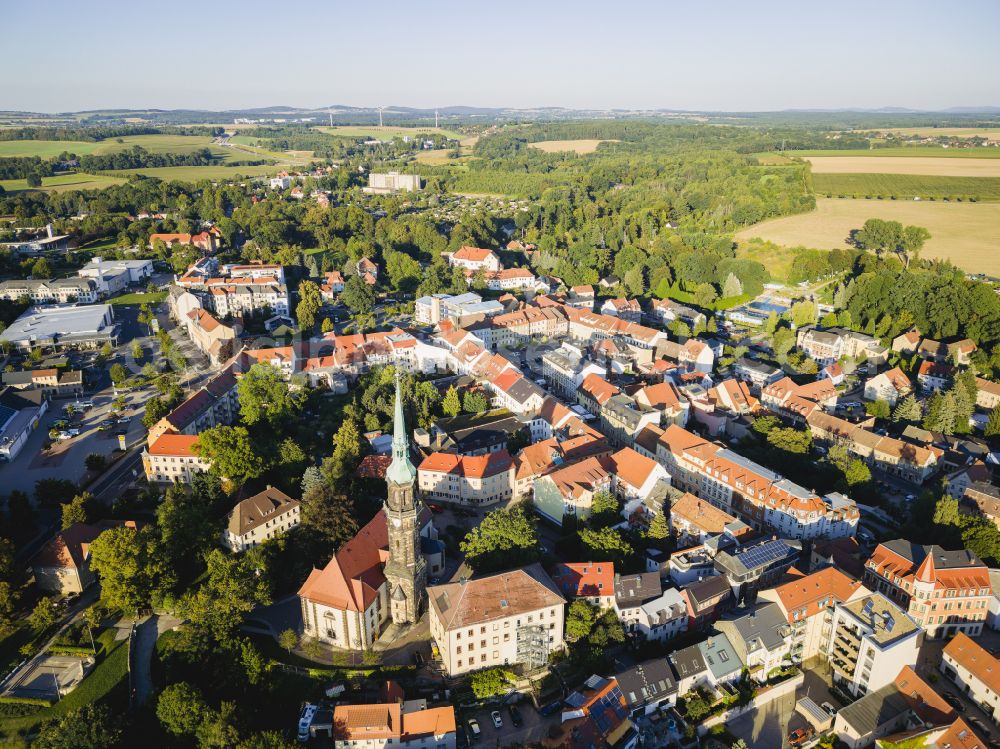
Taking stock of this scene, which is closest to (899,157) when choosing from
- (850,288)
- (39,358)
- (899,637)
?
(850,288)

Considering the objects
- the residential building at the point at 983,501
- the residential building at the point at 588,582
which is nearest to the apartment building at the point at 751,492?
the residential building at the point at 983,501

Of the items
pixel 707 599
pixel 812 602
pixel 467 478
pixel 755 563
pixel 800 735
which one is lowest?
pixel 800 735

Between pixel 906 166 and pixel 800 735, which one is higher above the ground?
pixel 906 166

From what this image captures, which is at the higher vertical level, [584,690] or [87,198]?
[87,198]

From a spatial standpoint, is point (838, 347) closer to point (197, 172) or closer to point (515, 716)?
point (515, 716)

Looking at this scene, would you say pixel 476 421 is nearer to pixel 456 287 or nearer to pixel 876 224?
pixel 456 287

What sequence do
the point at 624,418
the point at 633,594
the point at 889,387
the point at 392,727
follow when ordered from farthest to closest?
the point at 889,387, the point at 624,418, the point at 633,594, the point at 392,727

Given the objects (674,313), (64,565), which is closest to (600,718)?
(64,565)

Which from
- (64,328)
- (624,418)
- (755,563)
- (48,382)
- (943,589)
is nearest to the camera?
(943,589)
